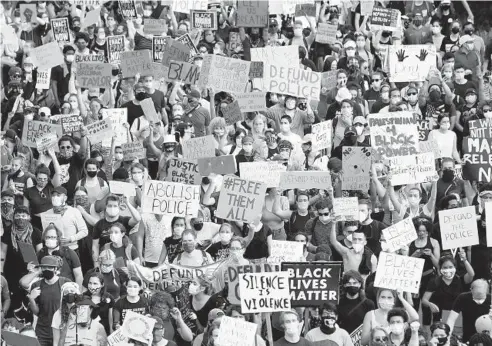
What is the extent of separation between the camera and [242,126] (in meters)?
20.8

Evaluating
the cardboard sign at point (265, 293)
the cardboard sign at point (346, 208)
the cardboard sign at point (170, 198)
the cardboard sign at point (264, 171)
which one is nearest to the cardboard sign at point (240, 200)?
the cardboard sign at point (170, 198)

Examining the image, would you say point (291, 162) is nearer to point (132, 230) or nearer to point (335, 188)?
point (335, 188)

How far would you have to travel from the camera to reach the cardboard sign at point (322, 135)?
19.7 m

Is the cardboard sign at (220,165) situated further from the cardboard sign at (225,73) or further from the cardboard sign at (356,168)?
the cardboard sign at (225,73)

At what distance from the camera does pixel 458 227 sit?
17.1m

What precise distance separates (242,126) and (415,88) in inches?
97.0

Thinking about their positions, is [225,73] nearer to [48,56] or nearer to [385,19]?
[48,56]

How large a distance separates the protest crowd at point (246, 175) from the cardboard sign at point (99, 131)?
2 cm

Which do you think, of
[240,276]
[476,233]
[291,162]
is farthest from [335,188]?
[240,276]

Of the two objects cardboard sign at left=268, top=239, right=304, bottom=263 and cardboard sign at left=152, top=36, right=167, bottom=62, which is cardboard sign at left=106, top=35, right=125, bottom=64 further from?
cardboard sign at left=268, top=239, right=304, bottom=263

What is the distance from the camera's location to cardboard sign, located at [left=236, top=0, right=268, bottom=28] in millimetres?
24172

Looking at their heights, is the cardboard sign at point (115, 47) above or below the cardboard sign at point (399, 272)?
above

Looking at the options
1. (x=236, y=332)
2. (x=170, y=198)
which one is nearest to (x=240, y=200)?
(x=170, y=198)

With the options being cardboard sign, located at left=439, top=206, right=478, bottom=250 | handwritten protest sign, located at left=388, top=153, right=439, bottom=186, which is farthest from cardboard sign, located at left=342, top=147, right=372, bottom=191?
cardboard sign, located at left=439, top=206, right=478, bottom=250
